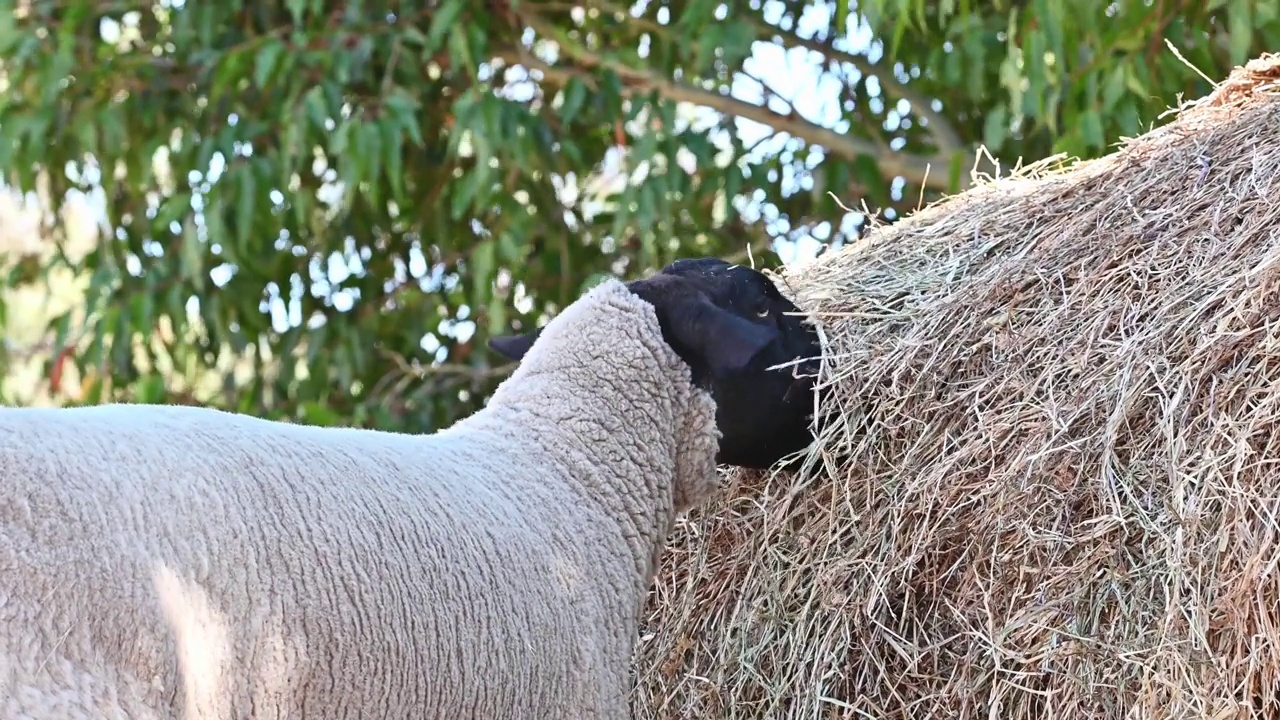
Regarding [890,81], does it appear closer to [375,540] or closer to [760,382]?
[760,382]

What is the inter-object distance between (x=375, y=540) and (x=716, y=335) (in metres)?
1.15

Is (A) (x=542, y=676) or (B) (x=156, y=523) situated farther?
(A) (x=542, y=676)

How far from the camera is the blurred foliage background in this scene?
6.67 m

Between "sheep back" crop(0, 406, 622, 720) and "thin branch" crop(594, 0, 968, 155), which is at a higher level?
"thin branch" crop(594, 0, 968, 155)

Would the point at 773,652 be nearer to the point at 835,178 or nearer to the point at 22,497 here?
the point at 22,497

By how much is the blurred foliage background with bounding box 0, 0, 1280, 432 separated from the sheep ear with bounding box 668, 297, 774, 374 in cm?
260

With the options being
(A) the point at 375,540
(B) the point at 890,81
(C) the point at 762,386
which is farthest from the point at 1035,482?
(B) the point at 890,81

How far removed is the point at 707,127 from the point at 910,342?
3698 mm

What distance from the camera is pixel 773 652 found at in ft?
12.3

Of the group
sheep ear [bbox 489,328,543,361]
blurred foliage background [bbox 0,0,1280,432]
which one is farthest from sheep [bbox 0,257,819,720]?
blurred foliage background [bbox 0,0,1280,432]

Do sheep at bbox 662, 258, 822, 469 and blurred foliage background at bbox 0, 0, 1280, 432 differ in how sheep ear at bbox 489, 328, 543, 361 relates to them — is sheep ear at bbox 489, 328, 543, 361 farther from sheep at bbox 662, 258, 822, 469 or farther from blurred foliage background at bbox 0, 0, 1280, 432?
blurred foliage background at bbox 0, 0, 1280, 432

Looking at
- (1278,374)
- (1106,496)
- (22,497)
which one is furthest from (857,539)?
(22,497)

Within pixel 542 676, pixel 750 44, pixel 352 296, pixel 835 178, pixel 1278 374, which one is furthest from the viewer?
pixel 352 296

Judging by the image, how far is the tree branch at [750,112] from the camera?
22.9 ft
